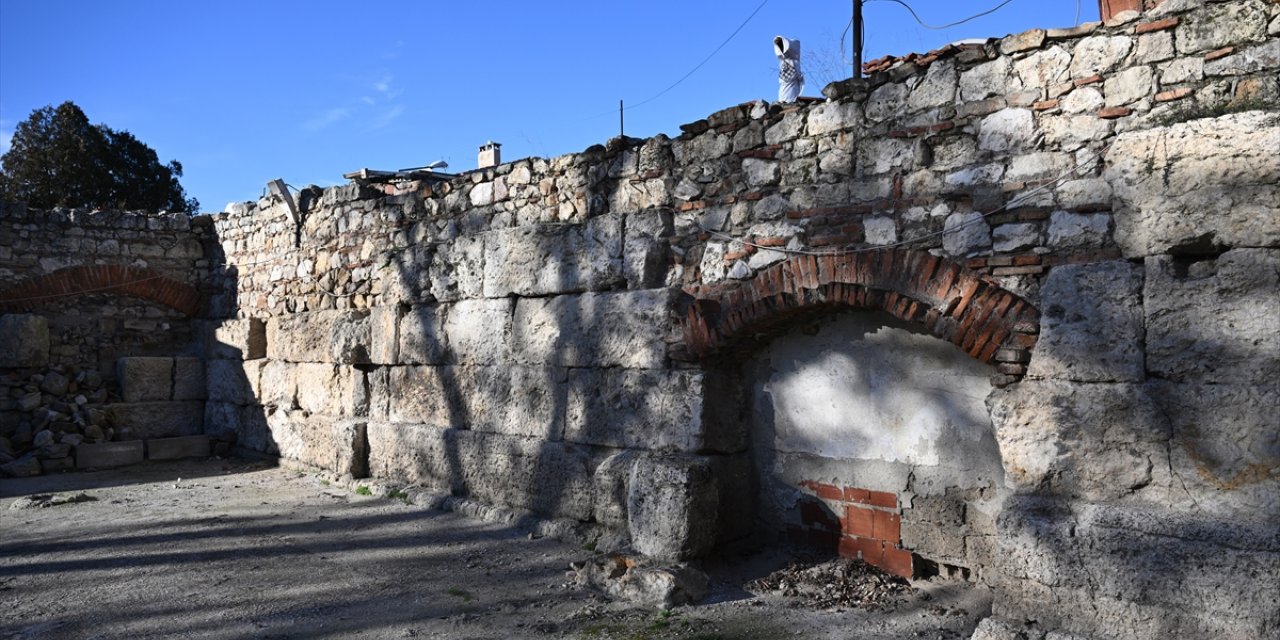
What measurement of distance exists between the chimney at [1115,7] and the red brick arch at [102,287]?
946 cm

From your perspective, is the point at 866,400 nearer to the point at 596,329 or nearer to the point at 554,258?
the point at 596,329

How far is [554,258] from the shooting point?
5.64 meters

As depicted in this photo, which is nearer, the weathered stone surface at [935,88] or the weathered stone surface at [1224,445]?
the weathered stone surface at [1224,445]

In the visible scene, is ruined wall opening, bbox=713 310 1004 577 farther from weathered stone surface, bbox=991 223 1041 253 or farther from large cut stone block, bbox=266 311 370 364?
large cut stone block, bbox=266 311 370 364

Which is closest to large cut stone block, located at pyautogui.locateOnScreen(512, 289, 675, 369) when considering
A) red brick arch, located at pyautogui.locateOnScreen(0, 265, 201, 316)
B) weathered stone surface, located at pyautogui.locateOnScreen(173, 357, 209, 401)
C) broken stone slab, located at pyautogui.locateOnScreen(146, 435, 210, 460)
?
broken stone slab, located at pyautogui.locateOnScreen(146, 435, 210, 460)

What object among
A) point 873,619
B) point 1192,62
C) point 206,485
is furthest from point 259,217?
point 1192,62

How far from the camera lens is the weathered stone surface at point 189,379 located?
938cm

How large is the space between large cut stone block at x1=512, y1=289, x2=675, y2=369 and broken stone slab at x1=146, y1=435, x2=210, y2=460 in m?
4.97

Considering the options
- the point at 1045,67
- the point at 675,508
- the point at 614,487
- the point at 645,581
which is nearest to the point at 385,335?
the point at 614,487

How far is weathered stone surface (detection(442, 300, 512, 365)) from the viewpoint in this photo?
603 cm

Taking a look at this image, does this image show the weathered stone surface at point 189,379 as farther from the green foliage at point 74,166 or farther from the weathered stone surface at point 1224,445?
the green foliage at point 74,166

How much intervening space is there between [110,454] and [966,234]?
8439mm

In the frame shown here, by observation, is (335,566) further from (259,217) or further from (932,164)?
(259,217)

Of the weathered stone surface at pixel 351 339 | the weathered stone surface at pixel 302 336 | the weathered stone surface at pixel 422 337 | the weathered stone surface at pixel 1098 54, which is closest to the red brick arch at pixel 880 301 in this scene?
the weathered stone surface at pixel 1098 54
